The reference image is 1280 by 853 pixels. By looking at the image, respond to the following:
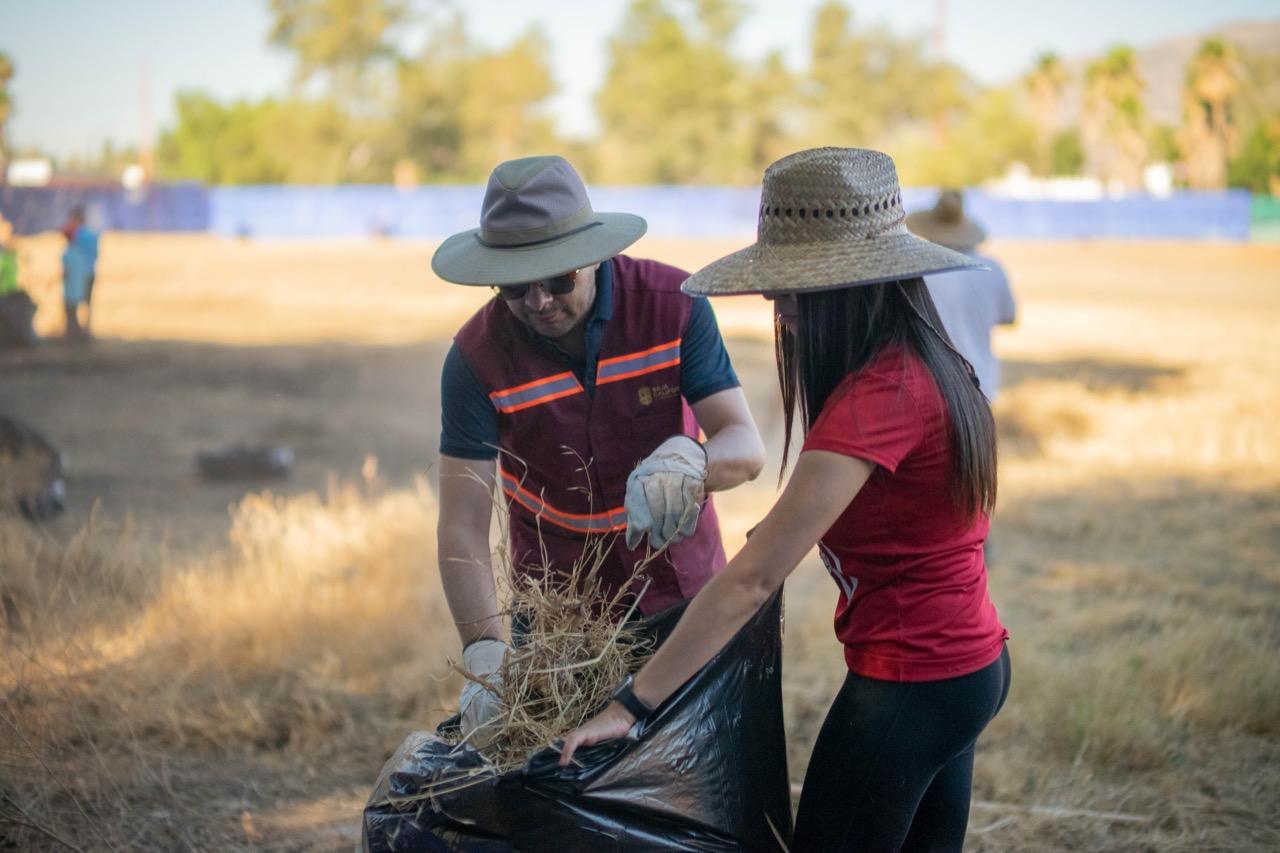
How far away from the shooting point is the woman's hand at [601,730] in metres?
2.08

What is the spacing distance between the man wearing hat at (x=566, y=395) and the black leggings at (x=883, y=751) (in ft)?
2.10

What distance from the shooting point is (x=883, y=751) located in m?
2.12

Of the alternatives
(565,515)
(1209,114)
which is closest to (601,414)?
(565,515)

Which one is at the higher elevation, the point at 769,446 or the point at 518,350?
the point at 518,350

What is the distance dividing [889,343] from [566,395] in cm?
94

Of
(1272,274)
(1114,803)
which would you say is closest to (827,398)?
(1114,803)

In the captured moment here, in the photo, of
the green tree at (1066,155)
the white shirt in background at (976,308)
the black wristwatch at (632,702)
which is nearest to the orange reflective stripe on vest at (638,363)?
the black wristwatch at (632,702)

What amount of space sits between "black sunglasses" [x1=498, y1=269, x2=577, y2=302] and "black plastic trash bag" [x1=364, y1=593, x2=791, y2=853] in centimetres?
86

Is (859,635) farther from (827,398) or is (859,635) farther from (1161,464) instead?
(1161,464)

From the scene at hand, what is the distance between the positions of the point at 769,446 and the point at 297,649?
4.90m

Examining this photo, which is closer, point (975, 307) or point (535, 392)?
point (535, 392)

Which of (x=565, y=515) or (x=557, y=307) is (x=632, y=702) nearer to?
(x=565, y=515)

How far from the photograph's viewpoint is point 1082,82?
62.1m

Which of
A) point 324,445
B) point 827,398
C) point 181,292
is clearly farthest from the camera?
point 181,292
